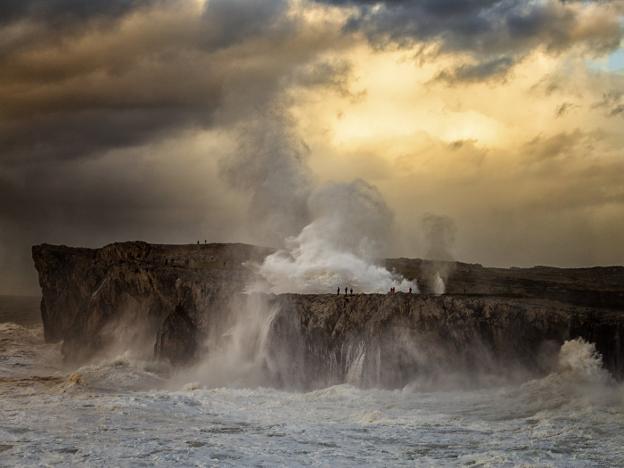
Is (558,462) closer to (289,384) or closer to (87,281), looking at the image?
(289,384)

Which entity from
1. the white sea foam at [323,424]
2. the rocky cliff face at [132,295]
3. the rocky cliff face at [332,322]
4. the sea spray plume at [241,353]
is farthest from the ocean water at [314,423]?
the rocky cliff face at [132,295]

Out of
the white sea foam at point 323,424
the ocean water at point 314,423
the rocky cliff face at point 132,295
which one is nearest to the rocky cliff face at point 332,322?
the rocky cliff face at point 132,295

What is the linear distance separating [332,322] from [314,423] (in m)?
10.5

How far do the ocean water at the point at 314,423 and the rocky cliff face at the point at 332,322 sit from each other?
4.51ft

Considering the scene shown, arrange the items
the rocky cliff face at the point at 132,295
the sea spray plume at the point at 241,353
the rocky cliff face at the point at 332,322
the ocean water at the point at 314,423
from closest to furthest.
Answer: the ocean water at the point at 314,423
the rocky cliff face at the point at 332,322
the sea spray plume at the point at 241,353
the rocky cliff face at the point at 132,295

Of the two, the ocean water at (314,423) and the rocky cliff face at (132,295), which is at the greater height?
the rocky cliff face at (132,295)

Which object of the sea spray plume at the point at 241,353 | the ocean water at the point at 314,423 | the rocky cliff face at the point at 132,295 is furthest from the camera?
the rocky cliff face at the point at 132,295

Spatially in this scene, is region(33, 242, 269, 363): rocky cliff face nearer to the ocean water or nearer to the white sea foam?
the ocean water

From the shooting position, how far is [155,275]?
171ft

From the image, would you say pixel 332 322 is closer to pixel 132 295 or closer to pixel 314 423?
pixel 314 423

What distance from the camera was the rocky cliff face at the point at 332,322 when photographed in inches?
1529

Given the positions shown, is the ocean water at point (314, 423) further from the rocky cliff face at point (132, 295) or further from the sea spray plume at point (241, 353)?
the rocky cliff face at point (132, 295)

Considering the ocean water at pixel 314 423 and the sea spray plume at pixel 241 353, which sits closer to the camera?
the ocean water at pixel 314 423

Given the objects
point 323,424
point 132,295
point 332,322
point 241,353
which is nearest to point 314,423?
point 323,424
